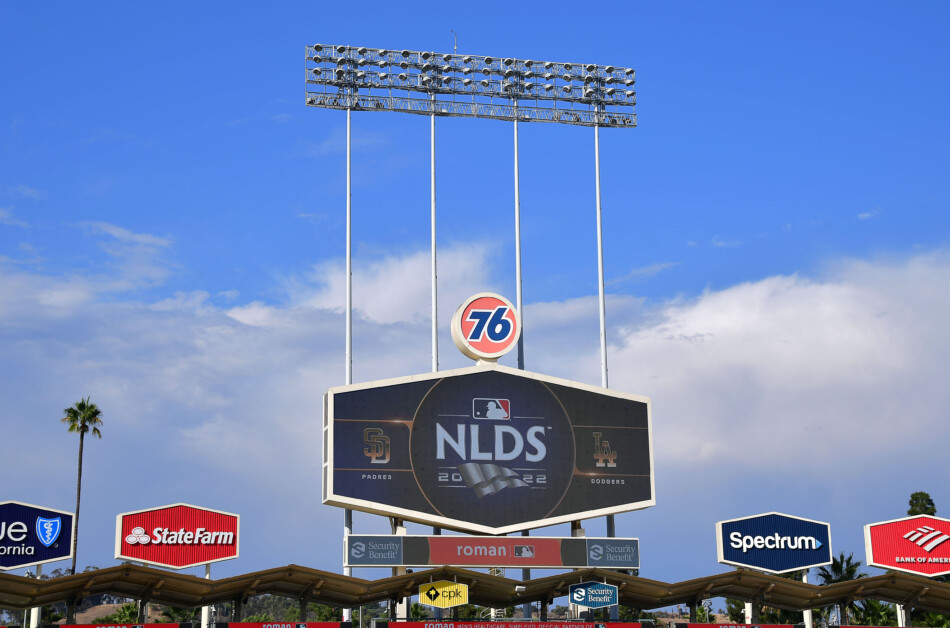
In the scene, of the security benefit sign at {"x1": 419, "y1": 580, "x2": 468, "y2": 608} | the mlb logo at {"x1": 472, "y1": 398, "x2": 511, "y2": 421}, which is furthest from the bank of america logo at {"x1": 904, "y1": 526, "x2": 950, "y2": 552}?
the security benefit sign at {"x1": 419, "y1": 580, "x2": 468, "y2": 608}

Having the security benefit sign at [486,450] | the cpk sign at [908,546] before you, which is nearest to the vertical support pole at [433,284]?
the security benefit sign at [486,450]

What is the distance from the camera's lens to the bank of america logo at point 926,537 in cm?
4406

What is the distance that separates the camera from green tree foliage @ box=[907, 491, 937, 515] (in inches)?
3268

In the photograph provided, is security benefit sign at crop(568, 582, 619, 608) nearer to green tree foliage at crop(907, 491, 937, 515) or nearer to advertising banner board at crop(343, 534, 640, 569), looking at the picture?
advertising banner board at crop(343, 534, 640, 569)

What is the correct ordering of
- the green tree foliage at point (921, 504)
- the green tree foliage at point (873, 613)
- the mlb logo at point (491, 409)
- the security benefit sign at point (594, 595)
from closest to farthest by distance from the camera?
1. the security benefit sign at point (594, 595)
2. the mlb logo at point (491, 409)
3. the green tree foliage at point (873, 613)
4. the green tree foliage at point (921, 504)

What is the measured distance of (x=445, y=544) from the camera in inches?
1596

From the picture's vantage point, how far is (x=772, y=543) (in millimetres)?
43406

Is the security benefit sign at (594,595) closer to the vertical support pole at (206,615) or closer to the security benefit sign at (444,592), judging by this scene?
the security benefit sign at (444,592)

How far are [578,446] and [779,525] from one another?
870 centimetres

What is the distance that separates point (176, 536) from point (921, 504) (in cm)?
6353

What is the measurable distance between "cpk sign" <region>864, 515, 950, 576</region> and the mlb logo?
15.2 meters

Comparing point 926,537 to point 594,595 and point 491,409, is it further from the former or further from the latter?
point 491,409

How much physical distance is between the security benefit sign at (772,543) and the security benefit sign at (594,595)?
19.9 ft

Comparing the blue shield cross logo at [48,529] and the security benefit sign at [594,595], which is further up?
the blue shield cross logo at [48,529]
